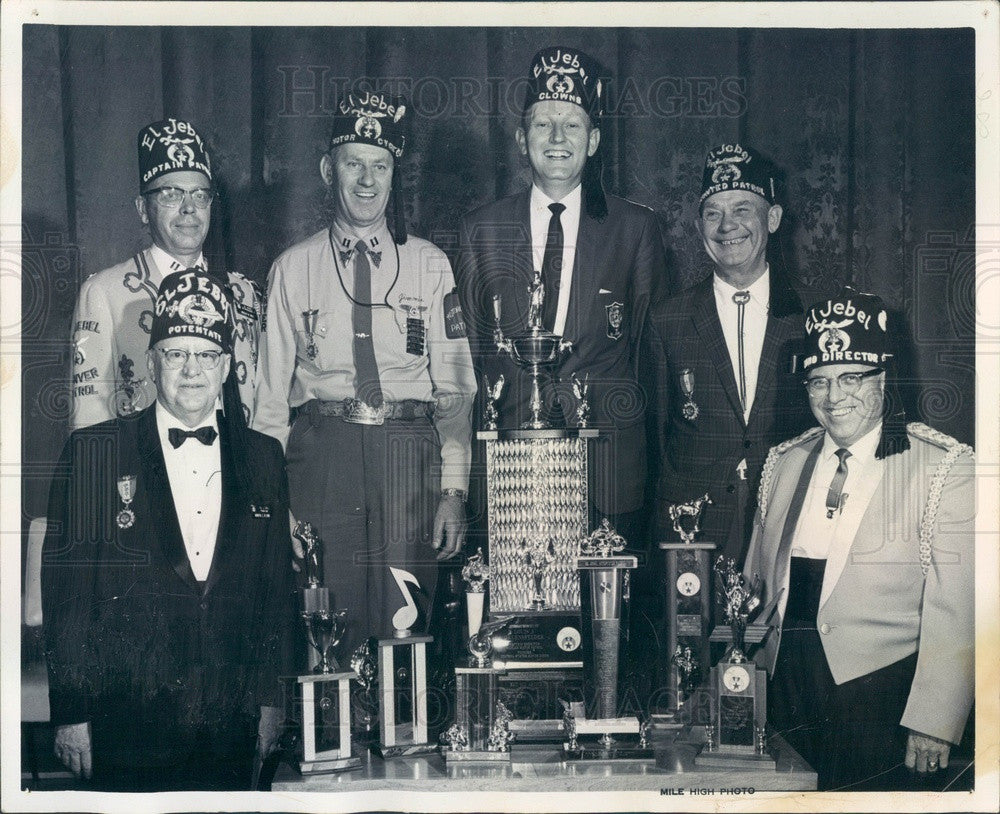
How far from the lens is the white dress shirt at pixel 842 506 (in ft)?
12.6

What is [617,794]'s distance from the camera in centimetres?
372

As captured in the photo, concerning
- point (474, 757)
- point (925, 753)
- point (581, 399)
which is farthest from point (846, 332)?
point (474, 757)

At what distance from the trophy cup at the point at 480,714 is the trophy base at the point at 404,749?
103 mm

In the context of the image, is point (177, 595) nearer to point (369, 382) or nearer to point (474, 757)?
point (369, 382)

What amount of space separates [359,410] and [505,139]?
109 centimetres

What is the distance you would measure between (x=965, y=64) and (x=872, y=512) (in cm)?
163

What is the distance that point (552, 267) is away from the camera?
3.94 m

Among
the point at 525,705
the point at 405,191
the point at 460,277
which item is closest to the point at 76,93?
the point at 405,191

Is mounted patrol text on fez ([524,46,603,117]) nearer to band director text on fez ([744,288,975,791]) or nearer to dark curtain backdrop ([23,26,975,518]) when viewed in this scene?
dark curtain backdrop ([23,26,975,518])

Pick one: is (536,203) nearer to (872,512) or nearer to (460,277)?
(460,277)

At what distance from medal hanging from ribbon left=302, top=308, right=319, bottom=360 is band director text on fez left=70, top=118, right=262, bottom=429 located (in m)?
0.17

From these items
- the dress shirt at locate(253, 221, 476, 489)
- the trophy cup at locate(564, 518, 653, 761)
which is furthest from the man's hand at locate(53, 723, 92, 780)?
the trophy cup at locate(564, 518, 653, 761)

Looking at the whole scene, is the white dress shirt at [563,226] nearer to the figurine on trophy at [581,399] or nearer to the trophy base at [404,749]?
the figurine on trophy at [581,399]

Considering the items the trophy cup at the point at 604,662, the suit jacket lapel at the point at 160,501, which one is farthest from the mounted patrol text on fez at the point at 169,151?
the trophy cup at the point at 604,662
